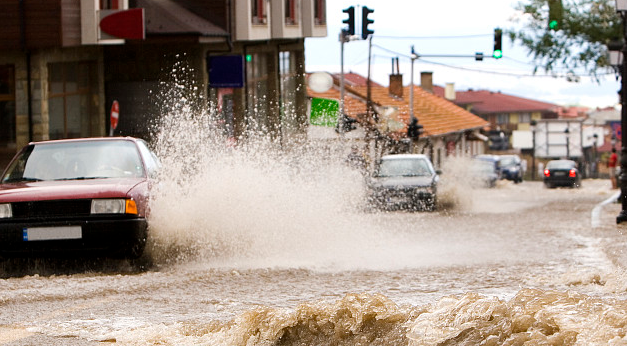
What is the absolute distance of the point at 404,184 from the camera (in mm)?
27672

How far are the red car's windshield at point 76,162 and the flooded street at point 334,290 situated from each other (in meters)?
0.99

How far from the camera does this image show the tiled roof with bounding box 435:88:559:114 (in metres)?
143

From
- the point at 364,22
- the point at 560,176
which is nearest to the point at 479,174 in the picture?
the point at 560,176

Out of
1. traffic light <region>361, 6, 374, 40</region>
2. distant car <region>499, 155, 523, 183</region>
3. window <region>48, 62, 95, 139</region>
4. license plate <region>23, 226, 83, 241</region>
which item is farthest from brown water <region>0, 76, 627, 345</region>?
distant car <region>499, 155, 523, 183</region>

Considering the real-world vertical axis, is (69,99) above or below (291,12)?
below

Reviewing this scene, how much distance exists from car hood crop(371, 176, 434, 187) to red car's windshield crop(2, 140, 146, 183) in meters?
14.3

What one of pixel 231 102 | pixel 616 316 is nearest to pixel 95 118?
pixel 231 102

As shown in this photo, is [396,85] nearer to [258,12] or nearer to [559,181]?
[559,181]

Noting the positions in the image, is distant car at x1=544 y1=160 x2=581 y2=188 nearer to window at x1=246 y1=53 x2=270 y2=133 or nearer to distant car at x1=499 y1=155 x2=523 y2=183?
distant car at x1=499 y1=155 x2=523 y2=183

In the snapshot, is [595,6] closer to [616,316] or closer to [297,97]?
[297,97]

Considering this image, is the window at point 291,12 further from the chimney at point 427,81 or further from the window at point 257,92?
the chimney at point 427,81

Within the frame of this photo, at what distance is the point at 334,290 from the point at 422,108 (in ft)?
227

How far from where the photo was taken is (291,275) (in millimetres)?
11188

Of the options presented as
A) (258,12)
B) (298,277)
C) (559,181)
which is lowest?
(559,181)
